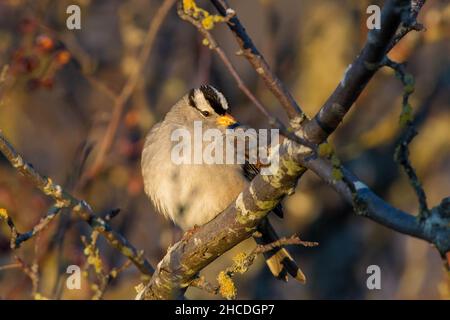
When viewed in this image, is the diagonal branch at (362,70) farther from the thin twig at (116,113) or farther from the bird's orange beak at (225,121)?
the thin twig at (116,113)

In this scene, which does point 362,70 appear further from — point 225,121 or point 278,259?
point 278,259

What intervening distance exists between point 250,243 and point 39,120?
2587mm

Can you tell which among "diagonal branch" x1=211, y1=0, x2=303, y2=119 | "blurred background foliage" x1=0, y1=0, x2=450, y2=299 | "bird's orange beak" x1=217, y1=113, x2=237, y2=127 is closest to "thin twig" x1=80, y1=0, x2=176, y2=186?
"blurred background foliage" x1=0, y1=0, x2=450, y2=299

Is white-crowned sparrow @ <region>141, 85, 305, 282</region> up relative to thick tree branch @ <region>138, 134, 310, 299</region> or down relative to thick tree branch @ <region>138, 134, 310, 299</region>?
up

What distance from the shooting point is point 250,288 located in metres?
7.29

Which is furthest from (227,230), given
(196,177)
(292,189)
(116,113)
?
(116,113)

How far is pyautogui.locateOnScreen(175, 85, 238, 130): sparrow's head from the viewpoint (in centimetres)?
511

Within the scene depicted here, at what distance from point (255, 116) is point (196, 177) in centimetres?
273

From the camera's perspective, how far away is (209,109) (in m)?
5.24

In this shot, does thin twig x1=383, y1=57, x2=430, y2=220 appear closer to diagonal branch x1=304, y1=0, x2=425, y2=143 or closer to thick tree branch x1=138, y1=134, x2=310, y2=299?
diagonal branch x1=304, y1=0, x2=425, y2=143

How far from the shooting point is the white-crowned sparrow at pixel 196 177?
4.72 m
